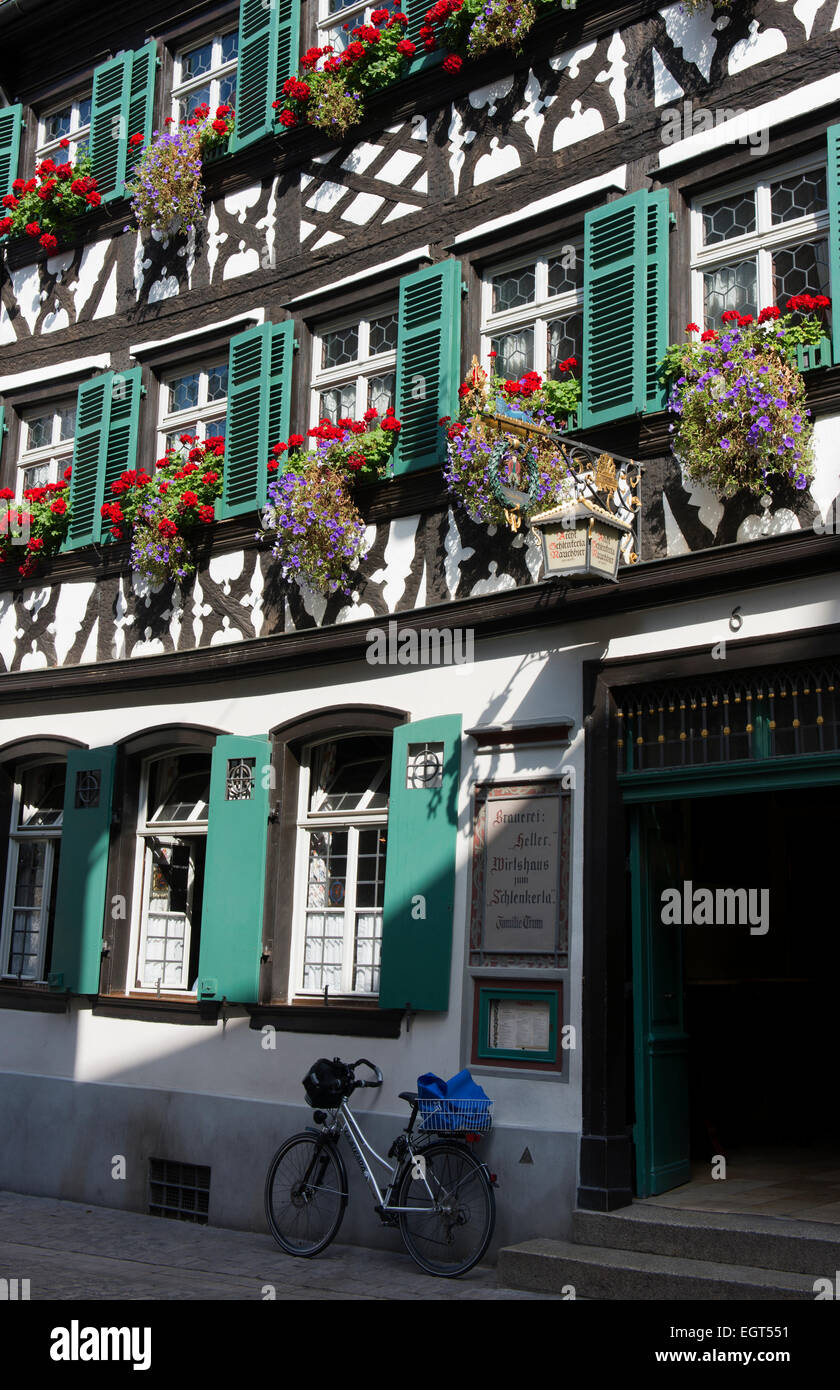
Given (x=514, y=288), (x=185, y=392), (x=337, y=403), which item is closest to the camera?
(x=514, y=288)

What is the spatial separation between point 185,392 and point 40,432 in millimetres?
1792

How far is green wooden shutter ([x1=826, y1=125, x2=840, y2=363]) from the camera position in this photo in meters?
7.34

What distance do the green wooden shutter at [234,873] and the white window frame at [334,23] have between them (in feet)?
17.2

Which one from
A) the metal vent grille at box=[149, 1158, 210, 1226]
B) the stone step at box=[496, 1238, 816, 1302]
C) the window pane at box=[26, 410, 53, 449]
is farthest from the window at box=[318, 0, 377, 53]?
the stone step at box=[496, 1238, 816, 1302]

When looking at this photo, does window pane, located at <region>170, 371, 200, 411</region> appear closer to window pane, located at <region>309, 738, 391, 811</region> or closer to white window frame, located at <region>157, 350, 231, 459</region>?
white window frame, located at <region>157, 350, 231, 459</region>

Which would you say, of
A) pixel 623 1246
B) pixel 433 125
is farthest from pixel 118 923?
pixel 433 125

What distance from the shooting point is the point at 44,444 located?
1238 cm

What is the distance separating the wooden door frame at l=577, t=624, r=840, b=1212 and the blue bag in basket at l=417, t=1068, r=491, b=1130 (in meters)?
0.57

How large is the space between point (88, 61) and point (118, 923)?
7.53 m

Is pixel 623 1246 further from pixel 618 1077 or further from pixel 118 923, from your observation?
pixel 118 923

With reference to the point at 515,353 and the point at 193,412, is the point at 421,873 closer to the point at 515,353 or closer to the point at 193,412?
the point at 515,353

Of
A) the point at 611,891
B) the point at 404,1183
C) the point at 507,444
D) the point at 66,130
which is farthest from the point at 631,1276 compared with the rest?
the point at 66,130

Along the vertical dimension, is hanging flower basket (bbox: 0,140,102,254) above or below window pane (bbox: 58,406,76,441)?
above

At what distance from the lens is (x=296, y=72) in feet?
35.1
